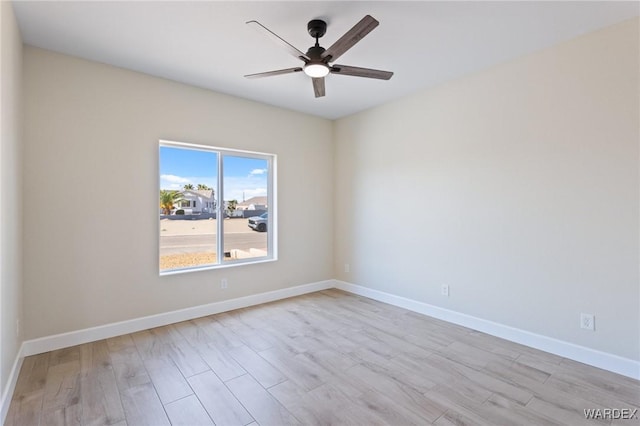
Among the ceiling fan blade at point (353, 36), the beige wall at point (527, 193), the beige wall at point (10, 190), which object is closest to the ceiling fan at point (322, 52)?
the ceiling fan blade at point (353, 36)

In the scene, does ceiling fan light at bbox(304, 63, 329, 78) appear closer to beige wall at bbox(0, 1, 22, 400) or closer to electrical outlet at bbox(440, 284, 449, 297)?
beige wall at bbox(0, 1, 22, 400)

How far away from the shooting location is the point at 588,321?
98.7 inches

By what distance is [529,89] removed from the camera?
111 inches

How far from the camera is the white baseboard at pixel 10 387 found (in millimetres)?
1817

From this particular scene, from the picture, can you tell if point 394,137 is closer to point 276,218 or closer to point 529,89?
point 529,89

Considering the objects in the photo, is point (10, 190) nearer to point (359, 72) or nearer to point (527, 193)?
point (359, 72)

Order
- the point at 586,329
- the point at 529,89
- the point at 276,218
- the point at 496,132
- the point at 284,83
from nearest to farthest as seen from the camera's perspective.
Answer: the point at 586,329 < the point at 529,89 < the point at 496,132 < the point at 284,83 < the point at 276,218

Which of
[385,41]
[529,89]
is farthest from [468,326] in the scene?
[385,41]

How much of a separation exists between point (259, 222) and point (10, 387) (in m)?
2.75

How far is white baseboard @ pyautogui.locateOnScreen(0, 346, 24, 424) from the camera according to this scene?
182 centimetres

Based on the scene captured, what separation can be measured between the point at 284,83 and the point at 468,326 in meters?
3.41

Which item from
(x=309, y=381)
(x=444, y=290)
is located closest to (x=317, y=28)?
(x=309, y=381)

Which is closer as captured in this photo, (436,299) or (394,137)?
(436,299)

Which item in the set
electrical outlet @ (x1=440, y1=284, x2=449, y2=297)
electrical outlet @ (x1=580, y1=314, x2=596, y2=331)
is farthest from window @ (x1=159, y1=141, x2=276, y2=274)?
electrical outlet @ (x1=580, y1=314, x2=596, y2=331)
